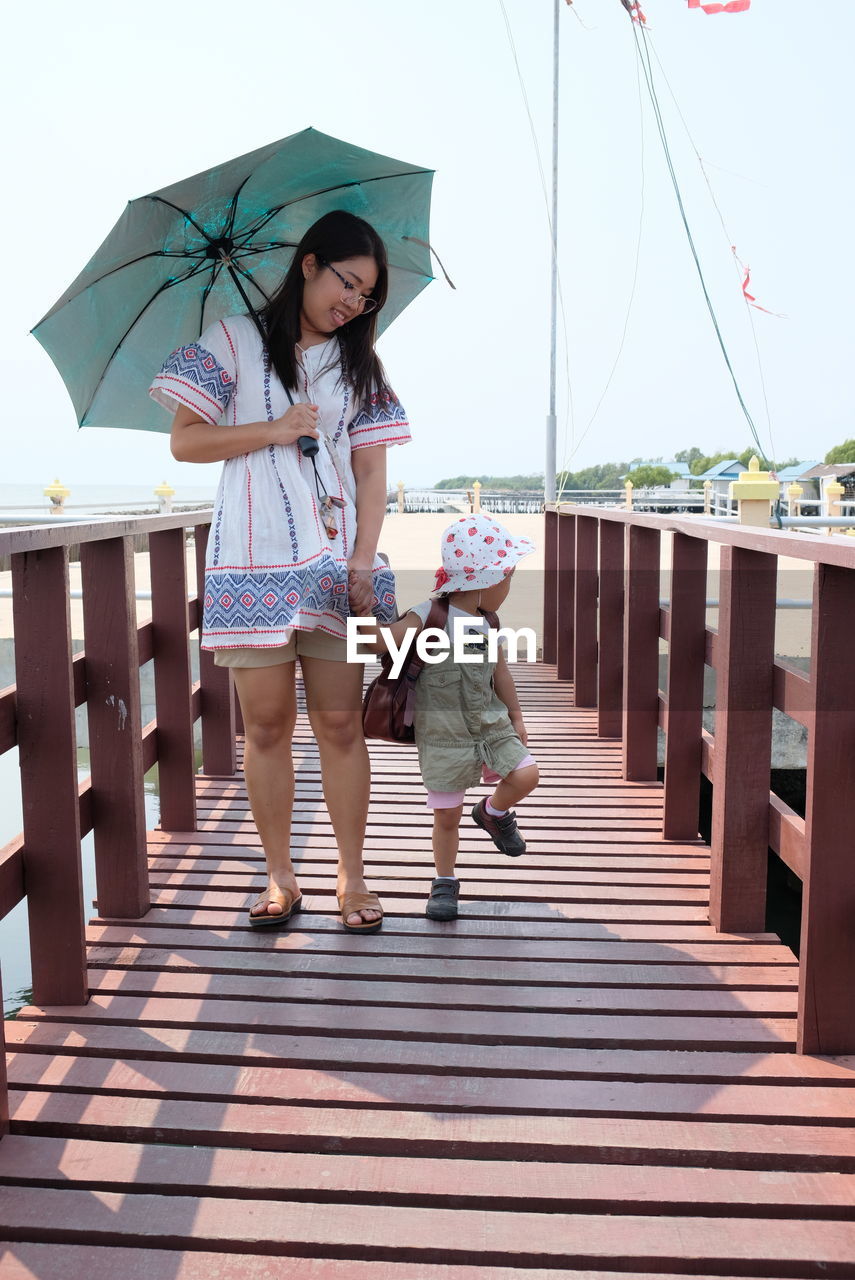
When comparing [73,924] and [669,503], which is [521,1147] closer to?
[73,924]

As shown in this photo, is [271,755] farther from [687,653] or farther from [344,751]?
[687,653]

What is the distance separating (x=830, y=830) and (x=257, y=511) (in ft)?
3.93

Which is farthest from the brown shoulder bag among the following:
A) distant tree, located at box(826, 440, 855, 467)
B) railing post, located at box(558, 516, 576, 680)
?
distant tree, located at box(826, 440, 855, 467)

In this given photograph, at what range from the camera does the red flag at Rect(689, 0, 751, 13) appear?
10.4 metres

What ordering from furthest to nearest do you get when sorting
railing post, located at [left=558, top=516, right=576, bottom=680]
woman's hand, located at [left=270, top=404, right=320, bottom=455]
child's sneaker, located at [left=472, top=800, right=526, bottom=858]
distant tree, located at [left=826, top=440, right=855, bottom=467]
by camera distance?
distant tree, located at [left=826, top=440, right=855, bottom=467] < railing post, located at [left=558, top=516, right=576, bottom=680] < child's sneaker, located at [left=472, top=800, right=526, bottom=858] < woman's hand, located at [left=270, top=404, right=320, bottom=455]

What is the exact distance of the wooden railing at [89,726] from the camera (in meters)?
2.08

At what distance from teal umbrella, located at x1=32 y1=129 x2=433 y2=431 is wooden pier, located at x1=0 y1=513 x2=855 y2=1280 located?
3.13ft

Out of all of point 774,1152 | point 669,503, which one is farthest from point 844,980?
point 669,503

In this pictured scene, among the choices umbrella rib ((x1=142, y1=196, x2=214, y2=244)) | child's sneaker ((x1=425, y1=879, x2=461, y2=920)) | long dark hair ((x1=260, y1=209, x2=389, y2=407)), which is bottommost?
child's sneaker ((x1=425, y1=879, x2=461, y2=920))

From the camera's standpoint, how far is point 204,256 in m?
2.52

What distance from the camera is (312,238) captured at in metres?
2.35

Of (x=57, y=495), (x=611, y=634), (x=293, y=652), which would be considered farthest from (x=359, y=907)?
(x=57, y=495)

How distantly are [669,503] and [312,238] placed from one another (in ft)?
69.4

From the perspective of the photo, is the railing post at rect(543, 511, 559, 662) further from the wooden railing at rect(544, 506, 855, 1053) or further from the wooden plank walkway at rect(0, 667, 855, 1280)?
the wooden plank walkway at rect(0, 667, 855, 1280)
